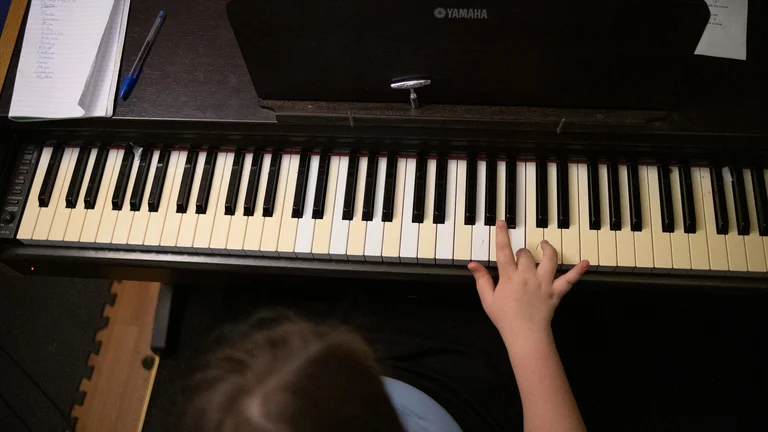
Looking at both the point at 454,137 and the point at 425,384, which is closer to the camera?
the point at 454,137

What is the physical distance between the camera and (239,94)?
3.92ft

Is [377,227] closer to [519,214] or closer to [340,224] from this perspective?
[340,224]

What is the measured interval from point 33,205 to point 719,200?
5.16 feet

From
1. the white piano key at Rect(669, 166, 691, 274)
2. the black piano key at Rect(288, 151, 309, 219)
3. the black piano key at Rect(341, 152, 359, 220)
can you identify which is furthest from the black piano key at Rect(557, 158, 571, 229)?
the black piano key at Rect(288, 151, 309, 219)

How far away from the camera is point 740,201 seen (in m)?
1.18

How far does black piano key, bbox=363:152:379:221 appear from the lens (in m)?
1.22

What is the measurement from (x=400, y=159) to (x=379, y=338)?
1.53 feet

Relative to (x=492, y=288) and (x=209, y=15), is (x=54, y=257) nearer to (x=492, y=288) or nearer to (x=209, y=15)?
(x=209, y=15)

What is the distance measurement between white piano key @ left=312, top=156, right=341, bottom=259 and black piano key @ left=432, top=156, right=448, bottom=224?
231mm

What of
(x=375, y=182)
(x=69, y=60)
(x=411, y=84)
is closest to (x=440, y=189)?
(x=375, y=182)

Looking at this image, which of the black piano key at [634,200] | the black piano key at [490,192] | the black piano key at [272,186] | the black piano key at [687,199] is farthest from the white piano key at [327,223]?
the black piano key at [687,199]

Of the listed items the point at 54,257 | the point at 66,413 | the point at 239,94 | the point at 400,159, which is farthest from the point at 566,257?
the point at 66,413

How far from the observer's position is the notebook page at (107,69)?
3.92 feet

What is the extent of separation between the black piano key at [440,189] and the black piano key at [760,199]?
0.68 metres
